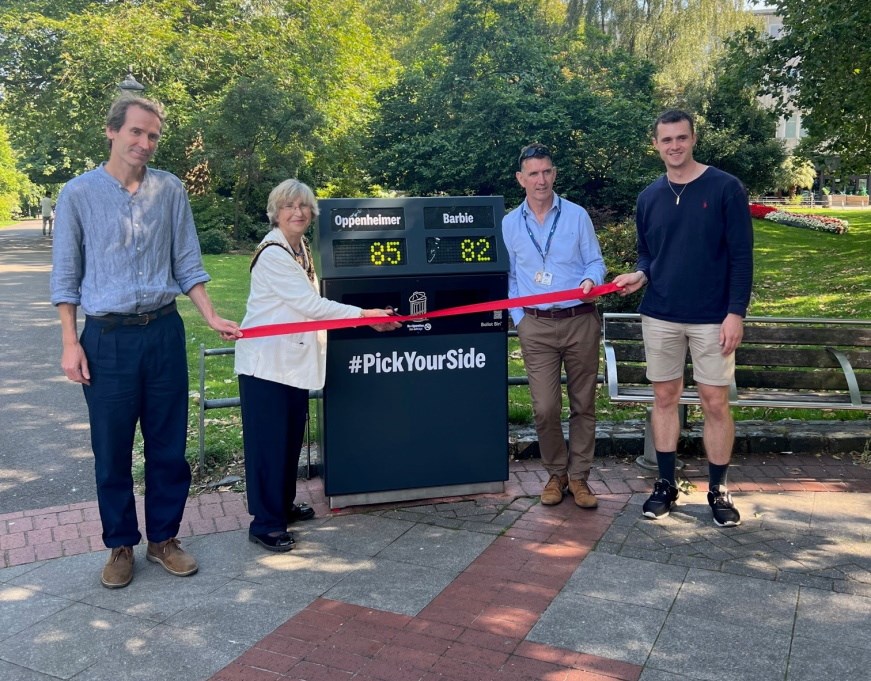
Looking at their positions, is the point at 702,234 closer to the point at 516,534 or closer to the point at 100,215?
the point at 516,534

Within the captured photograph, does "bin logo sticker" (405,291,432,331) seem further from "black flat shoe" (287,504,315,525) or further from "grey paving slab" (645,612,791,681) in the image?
"grey paving slab" (645,612,791,681)

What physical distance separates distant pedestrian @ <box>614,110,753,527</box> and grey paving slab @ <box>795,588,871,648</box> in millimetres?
788

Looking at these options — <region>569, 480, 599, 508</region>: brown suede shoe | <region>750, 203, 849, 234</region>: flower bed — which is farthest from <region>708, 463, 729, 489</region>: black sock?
<region>750, 203, 849, 234</region>: flower bed

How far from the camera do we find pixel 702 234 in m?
3.99

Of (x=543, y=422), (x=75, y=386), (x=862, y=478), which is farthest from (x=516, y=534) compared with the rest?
(x=75, y=386)

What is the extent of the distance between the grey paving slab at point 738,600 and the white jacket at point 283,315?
1.96 m

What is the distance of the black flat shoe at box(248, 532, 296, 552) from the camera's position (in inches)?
154

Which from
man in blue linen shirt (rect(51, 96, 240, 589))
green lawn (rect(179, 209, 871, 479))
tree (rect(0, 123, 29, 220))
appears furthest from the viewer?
tree (rect(0, 123, 29, 220))

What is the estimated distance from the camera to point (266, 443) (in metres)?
3.98

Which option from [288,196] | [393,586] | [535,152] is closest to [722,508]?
[393,586]

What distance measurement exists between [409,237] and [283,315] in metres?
0.82

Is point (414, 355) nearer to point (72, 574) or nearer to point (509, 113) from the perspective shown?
point (72, 574)

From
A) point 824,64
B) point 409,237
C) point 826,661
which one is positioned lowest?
point 826,661

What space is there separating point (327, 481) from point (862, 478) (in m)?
3.20
